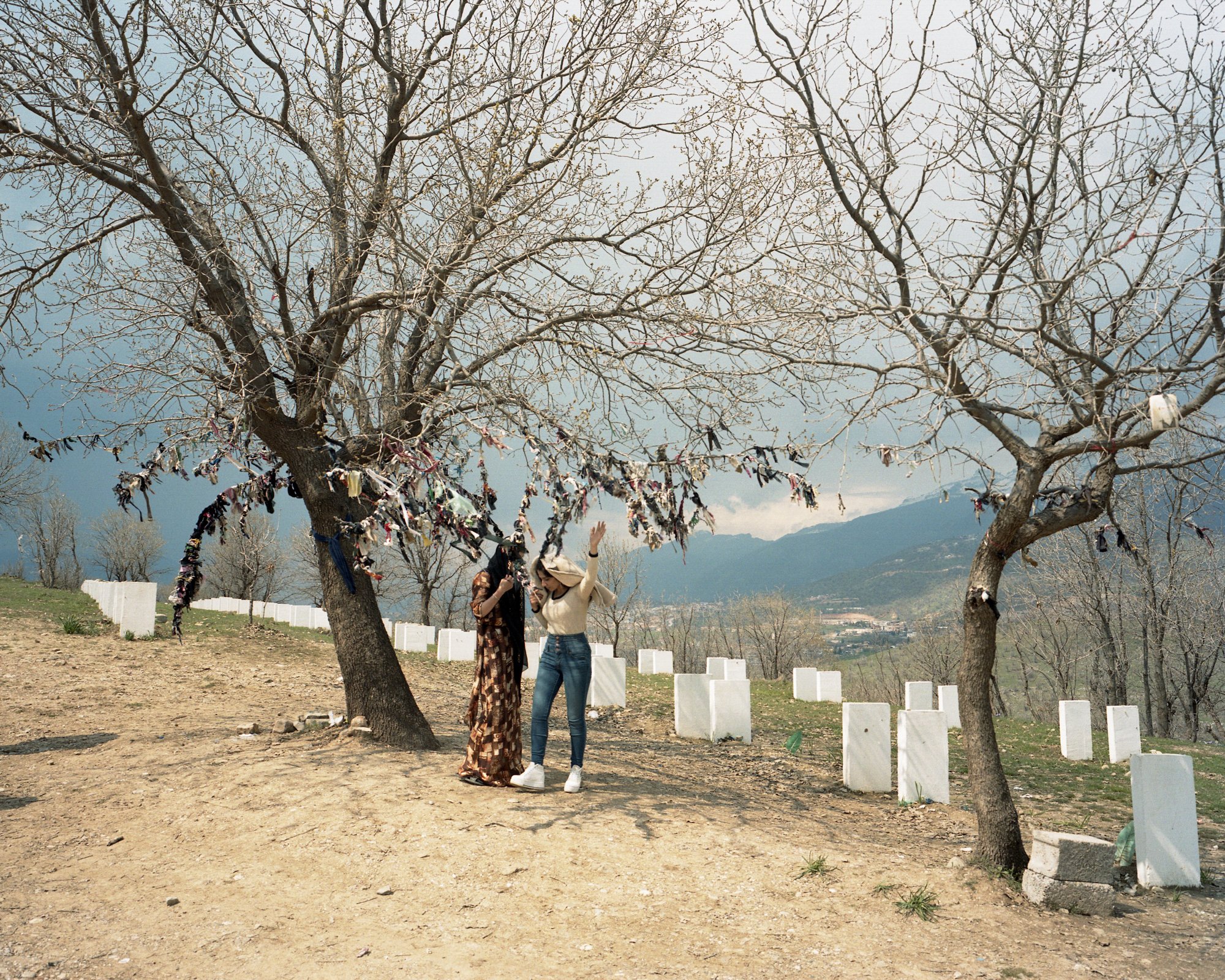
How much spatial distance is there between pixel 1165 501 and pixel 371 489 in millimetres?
21423

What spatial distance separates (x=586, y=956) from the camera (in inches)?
176

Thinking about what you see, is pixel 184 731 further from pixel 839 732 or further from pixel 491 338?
pixel 839 732

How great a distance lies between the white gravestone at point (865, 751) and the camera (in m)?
8.79

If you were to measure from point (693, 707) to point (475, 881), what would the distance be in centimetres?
606

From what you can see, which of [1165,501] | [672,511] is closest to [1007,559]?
[672,511]

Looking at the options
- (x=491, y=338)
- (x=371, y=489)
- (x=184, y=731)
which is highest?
(x=491, y=338)

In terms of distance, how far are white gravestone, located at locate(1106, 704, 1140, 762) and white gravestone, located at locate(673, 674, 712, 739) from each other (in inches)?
251

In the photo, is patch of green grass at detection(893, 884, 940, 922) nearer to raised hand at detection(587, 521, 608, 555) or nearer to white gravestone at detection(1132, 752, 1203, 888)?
white gravestone at detection(1132, 752, 1203, 888)

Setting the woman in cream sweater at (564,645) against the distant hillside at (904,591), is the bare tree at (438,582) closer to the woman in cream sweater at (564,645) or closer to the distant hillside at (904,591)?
the woman in cream sweater at (564,645)

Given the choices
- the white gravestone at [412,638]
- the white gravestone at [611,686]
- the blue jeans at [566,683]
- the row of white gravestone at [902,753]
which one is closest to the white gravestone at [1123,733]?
the row of white gravestone at [902,753]

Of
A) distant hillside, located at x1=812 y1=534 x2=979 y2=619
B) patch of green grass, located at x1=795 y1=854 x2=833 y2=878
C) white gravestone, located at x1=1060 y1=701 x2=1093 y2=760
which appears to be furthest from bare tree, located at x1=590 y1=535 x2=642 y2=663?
distant hillside, located at x1=812 y1=534 x2=979 y2=619

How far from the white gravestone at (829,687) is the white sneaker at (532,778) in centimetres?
1256

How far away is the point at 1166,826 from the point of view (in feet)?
20.7

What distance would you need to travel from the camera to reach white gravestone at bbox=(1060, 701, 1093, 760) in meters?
12.9
